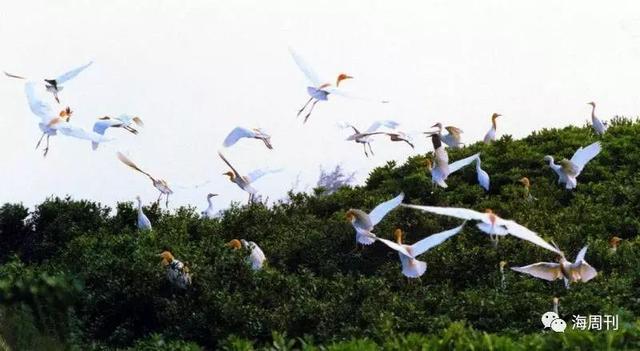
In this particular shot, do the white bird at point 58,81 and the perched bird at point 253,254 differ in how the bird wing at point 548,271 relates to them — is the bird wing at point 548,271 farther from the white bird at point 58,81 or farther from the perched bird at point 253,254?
the white bird at point 58,81

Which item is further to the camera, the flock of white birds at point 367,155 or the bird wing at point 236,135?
the bird wing at point 236,135

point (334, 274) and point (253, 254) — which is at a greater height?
point (253, 254)

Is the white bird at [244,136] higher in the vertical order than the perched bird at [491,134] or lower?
lower

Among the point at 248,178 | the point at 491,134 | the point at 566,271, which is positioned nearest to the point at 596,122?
the point at 491,134

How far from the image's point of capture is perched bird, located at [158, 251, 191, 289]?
8.91 metres

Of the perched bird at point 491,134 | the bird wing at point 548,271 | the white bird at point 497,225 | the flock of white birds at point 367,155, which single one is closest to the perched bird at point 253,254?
the flock of white birds at point 367,155

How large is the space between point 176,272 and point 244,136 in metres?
1.92

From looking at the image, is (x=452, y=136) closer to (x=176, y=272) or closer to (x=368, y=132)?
(x=368, y=132)

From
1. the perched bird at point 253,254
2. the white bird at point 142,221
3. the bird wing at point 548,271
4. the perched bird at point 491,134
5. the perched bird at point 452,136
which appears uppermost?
the perched bird at point 491,134

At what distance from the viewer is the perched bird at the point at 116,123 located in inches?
419

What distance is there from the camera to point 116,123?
1077 cm

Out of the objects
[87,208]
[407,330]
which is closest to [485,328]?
[407,330]

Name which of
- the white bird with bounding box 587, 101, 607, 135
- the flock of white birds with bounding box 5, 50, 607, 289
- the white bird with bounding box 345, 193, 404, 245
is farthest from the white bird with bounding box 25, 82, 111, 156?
the white bird with bounding box 587, 101, 607, 135

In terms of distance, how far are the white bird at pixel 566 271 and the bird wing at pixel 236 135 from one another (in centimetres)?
343
